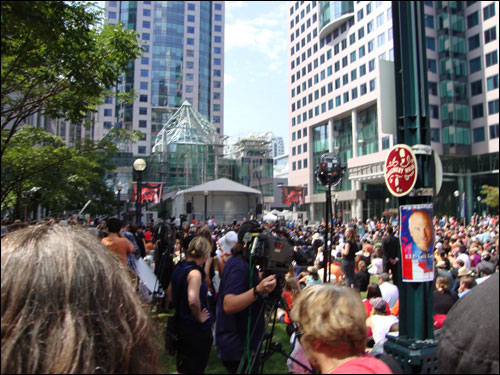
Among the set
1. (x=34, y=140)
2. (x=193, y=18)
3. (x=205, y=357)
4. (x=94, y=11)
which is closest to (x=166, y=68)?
(x=193, y=18)

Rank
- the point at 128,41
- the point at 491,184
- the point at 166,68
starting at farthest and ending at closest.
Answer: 1. the point at 166,68
2. the point at 491,184
3. the point at 128,41

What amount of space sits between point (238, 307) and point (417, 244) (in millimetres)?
2077

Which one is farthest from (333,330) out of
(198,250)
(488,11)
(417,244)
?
(488,11)

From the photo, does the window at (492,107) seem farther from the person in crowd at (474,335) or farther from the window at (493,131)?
the person in crowd at (474,335)

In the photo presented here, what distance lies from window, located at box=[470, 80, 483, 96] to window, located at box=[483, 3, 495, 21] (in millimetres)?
6955

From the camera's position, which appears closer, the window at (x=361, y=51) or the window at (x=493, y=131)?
the window at (x=493, y=131)

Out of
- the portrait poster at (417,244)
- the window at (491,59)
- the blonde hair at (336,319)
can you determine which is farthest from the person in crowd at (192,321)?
the window at (491,59)

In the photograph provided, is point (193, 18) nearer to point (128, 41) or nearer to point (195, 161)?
point (195, 161)

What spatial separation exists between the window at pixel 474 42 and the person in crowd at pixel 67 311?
181 ft

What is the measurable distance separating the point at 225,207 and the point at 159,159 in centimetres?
1541

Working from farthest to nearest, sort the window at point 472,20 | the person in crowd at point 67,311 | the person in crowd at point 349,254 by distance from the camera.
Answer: the window at point 472,20, the person in crowd at point 349,254, the person in crowd at point 67,311

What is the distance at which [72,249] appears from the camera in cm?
124

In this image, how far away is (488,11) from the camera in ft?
146

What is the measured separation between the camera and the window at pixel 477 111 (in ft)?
151
